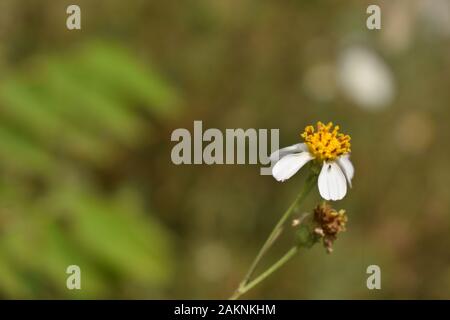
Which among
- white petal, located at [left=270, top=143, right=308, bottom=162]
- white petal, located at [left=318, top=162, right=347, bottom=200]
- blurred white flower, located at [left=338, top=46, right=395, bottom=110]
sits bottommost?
white petal, located at [left=318, top=162, right=347, bottom=200]

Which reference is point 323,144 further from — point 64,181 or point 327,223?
point 64,181

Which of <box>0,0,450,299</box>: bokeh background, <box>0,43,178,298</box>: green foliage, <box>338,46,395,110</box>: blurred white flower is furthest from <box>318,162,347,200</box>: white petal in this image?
<box>338,46,395,110</box>: blurred white flower

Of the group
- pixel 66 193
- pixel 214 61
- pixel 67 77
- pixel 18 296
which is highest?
pixel 214 61

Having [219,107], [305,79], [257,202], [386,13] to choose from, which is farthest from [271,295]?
[386,13]

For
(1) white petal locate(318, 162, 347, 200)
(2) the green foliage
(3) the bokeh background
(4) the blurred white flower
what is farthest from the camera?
(4) the blurred white flower

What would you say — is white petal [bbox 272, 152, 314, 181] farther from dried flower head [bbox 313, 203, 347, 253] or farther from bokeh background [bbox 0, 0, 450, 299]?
bokeh background [bbox 0, 0, 450, 299]
